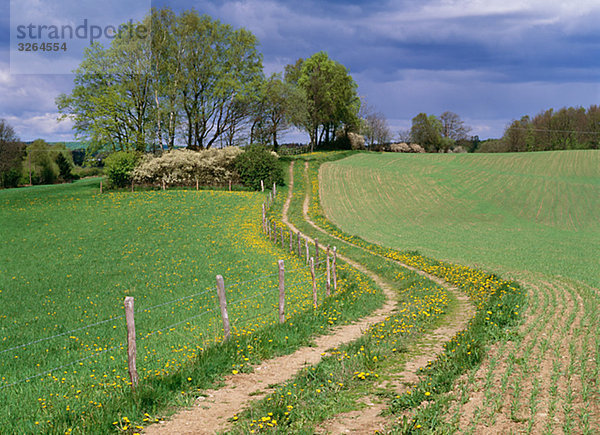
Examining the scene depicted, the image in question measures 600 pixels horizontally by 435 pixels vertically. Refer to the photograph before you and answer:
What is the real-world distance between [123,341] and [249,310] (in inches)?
167

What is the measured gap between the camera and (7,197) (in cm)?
5366

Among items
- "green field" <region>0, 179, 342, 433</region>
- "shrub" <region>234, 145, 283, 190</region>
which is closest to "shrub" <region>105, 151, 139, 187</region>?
"green field" <region>0, 179, 342, 433</region>

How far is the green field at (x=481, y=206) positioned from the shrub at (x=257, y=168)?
7162 mm

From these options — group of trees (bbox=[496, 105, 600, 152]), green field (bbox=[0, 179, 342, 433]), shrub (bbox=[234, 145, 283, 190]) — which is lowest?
green field (bbox=[0, 179, 342, 433])

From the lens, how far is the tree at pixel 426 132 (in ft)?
462

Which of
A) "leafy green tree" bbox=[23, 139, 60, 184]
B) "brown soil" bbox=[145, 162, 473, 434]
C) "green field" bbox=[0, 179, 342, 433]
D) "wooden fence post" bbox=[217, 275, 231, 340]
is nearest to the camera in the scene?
"brown soil" bbox=[145, 162, 473, 434]

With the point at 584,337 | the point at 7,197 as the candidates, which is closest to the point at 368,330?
the point at 584,337

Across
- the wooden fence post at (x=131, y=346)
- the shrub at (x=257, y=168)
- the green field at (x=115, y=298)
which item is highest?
the shrub at (x=257, y=168)

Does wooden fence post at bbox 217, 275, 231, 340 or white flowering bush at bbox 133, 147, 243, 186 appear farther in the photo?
white flowering bush at bbox 133, 147, 243, 186

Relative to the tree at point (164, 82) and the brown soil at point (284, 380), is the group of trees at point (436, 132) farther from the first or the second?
the brown soil at point (284, 380)

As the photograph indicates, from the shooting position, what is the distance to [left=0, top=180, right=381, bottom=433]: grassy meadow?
8633 millimetres

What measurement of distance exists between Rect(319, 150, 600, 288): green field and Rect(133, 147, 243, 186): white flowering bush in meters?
13.3

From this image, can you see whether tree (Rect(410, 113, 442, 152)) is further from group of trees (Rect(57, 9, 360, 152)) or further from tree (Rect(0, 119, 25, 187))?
tree (Rect(0, 119, 25, 187))

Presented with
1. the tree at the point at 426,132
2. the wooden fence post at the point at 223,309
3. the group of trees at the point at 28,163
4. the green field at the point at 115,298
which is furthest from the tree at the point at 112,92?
the tree at the point at 426,132
